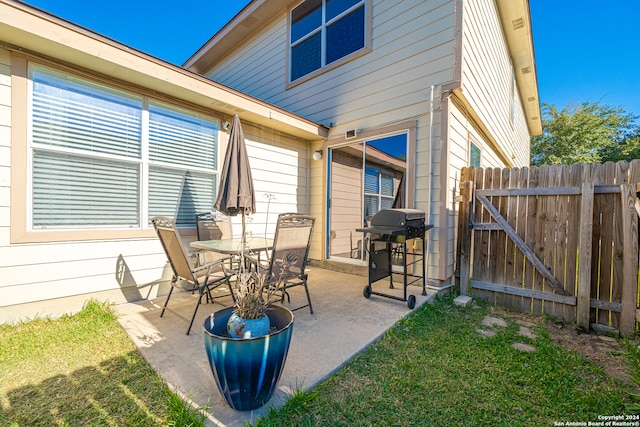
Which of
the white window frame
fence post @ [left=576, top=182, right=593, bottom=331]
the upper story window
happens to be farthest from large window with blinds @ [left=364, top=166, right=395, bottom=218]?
fence post @ [left=576, top=182, right=593, bottom=331]

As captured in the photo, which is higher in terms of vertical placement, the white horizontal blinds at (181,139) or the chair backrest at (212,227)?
the white horizontal blinds at (181,139)

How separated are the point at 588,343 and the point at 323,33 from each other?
6.41m

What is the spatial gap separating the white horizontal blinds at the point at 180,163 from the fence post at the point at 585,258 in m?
5.02

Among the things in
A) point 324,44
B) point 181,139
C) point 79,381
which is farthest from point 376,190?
point 79,381

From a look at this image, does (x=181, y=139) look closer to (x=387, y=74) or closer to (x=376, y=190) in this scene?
(x=376, y=190)

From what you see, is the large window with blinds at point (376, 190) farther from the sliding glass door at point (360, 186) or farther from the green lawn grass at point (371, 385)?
the green lawn grass at point (371, 385)

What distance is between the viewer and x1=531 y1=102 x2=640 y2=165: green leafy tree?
1825 cm

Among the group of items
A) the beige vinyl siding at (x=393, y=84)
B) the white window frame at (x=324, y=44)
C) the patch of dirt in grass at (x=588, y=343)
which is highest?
the white window frame at (x=324, y=44)

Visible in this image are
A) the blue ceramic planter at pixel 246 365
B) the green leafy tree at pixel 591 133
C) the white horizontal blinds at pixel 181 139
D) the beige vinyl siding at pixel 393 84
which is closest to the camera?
the blue ceramic planter at pixel 246 365

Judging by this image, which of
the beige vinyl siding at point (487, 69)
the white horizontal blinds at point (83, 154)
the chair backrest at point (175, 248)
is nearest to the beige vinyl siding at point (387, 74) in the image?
the beige vinyl siding at point (487, 69)

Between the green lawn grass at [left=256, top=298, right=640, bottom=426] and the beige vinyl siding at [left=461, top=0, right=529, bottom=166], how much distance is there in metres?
3.59

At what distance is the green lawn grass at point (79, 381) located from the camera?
1.76m

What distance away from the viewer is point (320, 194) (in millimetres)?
5809

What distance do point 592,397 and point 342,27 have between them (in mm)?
6256
